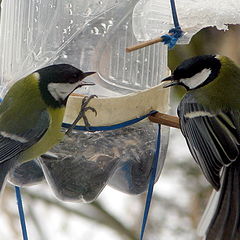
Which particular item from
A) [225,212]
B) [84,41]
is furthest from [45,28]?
[225,212]

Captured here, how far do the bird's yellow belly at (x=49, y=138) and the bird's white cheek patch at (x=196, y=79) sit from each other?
0.38 m

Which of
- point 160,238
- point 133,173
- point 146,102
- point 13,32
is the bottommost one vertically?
point 160,238

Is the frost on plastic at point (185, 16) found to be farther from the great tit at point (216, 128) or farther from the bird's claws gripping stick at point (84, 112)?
the bird's claws gripping stick at point (84, 112)

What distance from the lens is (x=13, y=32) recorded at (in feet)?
7.89

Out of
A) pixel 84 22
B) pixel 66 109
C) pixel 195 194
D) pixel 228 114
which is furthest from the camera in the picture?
pixel 195 194

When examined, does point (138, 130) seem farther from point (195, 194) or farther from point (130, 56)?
point (195, 194)

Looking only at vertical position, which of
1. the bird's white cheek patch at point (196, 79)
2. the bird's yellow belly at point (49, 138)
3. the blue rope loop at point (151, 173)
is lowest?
the blue rope loop at point (151, 173)

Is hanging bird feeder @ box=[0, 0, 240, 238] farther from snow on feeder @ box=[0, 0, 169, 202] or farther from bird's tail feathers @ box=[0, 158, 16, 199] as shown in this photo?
bird's tail feathers @ box=[0, 158, 16, 199]

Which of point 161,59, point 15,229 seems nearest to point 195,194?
point 15,229

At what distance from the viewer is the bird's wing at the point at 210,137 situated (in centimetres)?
192

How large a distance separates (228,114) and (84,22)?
0.62 m

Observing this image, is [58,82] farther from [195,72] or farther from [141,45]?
[195,72]

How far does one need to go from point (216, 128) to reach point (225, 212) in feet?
0.77

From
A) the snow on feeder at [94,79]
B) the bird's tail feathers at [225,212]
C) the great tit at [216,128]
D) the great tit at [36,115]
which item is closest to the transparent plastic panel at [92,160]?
the snow on feeder at [94,79]
